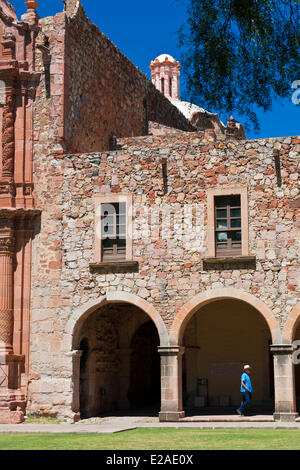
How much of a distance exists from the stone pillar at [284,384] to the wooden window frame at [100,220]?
4.29 meters

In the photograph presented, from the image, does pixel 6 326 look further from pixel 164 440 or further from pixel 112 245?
pixel 164 440

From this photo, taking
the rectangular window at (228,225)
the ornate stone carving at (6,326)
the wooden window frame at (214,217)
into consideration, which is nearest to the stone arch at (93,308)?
the ornate stone carving at (6,326)

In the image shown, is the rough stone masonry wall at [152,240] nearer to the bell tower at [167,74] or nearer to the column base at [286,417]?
the column base at [286,417]

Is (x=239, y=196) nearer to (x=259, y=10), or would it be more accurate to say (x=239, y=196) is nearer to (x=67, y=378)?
(x=67, y=378)

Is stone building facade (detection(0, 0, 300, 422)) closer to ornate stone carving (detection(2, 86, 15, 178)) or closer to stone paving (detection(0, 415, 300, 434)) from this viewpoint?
ornate stone carving (detection(2, 86, 15, 178))

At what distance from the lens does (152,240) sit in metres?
20.3

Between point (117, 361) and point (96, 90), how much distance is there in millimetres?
7777

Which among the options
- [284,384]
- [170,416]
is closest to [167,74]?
[170,416]

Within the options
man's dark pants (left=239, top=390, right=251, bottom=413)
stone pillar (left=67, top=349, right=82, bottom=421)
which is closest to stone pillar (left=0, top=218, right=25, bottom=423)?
stone pillar (left=67, top=349, right=82, bottom=421)

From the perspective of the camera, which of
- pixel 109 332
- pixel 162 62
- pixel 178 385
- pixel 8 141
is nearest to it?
pixel 178 385

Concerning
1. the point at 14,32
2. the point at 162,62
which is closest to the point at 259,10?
the point at 14,32

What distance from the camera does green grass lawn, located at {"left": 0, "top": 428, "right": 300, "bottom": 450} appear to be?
13.2 meters

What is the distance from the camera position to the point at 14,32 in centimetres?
2205
